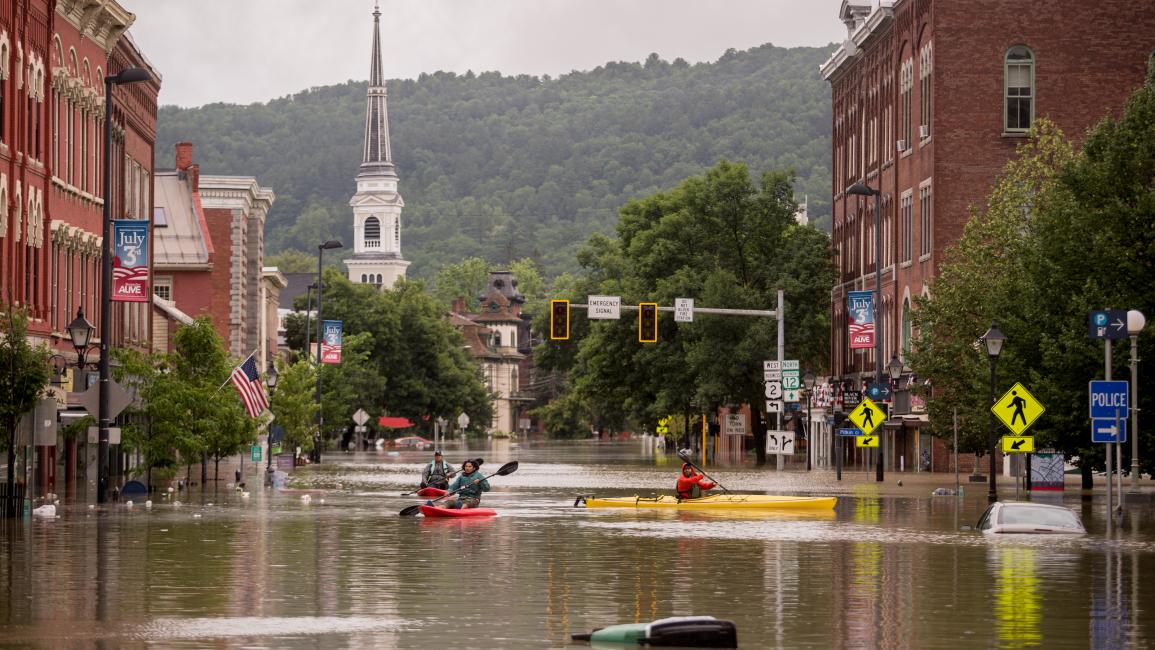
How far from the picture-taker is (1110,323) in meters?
37.8

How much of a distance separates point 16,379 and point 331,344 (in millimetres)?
56317

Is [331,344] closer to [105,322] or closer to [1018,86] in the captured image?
[1018,86]

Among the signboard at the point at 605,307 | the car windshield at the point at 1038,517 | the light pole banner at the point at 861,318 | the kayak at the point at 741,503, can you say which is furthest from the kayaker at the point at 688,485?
the signboard at the point at 605,307

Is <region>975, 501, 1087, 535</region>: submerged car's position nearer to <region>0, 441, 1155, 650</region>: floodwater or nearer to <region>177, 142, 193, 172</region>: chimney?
<region>0, 441, 1155, 650</region>: floodwater

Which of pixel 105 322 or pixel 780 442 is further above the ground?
pixel 105 322

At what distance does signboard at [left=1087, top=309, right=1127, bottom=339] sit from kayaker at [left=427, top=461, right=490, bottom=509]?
43.1 ft

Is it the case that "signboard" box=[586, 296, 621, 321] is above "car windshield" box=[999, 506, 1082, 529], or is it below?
above

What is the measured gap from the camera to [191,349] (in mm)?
58062

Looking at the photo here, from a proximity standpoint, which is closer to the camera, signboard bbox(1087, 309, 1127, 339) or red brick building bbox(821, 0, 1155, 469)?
signboard bbox(1087, 309, 1127, 339)

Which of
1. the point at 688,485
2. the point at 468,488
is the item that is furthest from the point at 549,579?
the point at 688,485

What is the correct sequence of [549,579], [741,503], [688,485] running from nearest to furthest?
[549,579] < [741,503] < [688,485]

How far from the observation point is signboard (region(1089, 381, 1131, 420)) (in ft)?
120

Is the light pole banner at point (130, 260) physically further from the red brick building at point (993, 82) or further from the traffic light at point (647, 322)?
the red brick building at point (993, 82)

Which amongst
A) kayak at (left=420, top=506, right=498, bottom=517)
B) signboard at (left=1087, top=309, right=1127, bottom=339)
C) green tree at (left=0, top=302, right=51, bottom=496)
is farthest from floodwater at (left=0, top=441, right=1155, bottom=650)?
signboard at (left=1087, top=309, right=1127, bottom=339)
